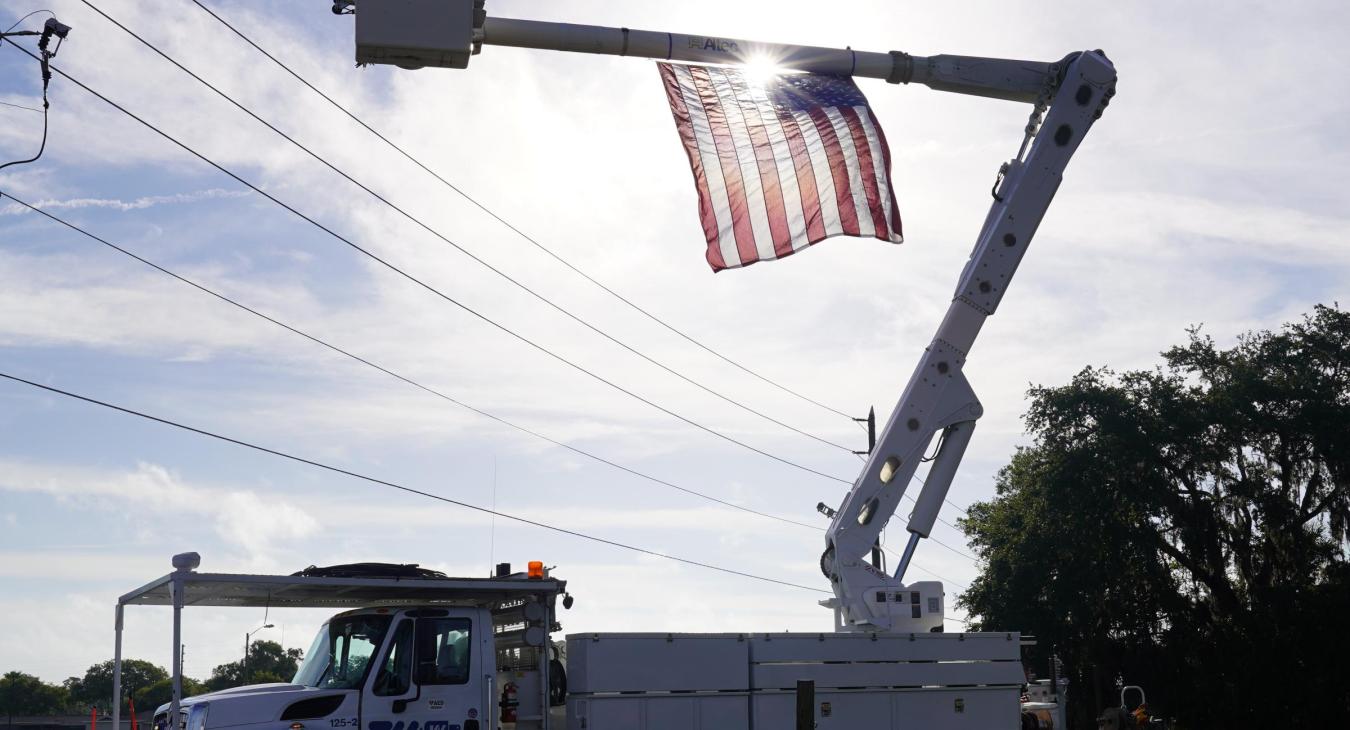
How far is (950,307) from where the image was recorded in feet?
58.7

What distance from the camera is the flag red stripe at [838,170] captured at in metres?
17.2

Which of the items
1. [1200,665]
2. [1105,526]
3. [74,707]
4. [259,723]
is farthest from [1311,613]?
[74,707]

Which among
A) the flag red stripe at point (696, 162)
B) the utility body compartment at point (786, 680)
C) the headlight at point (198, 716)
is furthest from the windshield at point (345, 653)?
the flag red stripe at point (696, 162)

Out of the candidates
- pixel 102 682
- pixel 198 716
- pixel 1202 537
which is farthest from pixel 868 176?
pixel 102 682

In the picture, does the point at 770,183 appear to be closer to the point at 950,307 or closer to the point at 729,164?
the point at 729,164

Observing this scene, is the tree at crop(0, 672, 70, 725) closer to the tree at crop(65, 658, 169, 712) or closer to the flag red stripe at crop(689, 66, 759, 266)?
the tree at crop(65, 658, 169, 712)

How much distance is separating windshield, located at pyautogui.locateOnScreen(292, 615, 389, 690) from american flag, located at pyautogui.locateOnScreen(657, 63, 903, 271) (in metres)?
6.62

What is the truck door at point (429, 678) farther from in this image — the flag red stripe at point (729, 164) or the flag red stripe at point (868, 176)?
the flag red stripe at point (868, 176)

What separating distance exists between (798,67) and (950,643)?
7499 mm

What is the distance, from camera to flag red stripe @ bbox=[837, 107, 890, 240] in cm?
1741

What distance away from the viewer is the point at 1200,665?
41.4 metres

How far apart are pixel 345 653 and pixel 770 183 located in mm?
8034

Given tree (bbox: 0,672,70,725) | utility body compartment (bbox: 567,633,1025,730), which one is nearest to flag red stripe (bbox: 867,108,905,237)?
utility body compartment (bbox: 567,633,1025,730)

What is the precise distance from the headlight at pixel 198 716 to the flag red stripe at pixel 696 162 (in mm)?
8116
